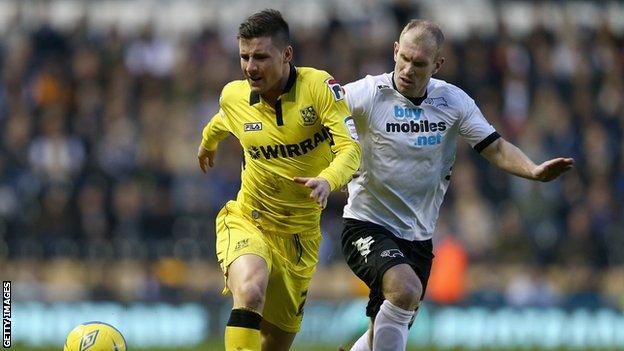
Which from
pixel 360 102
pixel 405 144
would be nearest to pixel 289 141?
pixel 360 102

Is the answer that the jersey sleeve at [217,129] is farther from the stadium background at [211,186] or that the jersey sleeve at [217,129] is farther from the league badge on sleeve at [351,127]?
the stadium background at [211,186]

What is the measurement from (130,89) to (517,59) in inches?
268

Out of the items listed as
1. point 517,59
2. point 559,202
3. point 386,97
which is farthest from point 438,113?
point 517,59

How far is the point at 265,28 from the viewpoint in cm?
946

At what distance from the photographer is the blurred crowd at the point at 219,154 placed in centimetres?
1927

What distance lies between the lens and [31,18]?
2273cm

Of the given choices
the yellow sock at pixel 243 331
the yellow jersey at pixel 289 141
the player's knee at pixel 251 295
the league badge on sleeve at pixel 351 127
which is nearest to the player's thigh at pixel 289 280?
the yellow jersey at pixel 289 141

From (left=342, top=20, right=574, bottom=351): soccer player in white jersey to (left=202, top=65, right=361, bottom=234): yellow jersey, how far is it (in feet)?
1.54

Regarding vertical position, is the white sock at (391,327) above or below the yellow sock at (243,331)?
below

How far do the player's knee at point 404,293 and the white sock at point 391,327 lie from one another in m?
0.05

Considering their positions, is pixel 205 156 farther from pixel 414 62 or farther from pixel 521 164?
pixel 521 164

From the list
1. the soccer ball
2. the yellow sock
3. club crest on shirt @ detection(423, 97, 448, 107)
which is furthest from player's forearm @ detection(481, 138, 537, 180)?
the soccer ball

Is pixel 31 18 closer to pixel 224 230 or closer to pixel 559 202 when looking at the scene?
pixel 559 202

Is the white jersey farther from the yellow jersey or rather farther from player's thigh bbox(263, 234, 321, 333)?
player's thigh bbox(263, 234, 321, 333)
